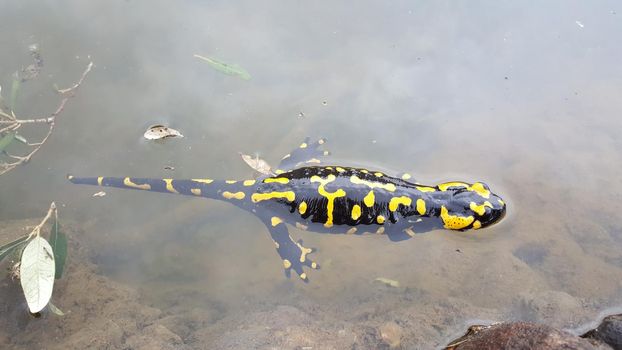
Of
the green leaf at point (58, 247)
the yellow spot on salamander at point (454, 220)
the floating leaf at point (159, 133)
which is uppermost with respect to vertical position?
the yellow spot on salamander at point (454, 220)

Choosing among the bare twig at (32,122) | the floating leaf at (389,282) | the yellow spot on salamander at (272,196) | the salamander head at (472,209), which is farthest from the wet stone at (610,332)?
the bare twig at (32,122)

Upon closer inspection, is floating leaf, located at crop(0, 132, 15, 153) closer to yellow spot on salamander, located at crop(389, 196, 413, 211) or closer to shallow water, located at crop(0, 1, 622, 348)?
shallow water, located at crop(0, 1, 622, 348)

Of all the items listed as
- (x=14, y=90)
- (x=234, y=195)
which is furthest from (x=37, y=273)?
(x=14, y=90)

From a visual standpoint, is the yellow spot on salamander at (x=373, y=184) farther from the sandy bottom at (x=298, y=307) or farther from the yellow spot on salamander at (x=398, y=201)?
the sandy bottom at (x=298, y=307)

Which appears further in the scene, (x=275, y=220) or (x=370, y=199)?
(x=275, y=220)

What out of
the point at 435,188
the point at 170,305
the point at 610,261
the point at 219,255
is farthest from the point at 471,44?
the point at 170,305

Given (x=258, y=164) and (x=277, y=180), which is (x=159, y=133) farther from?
(x=277, y=180)
